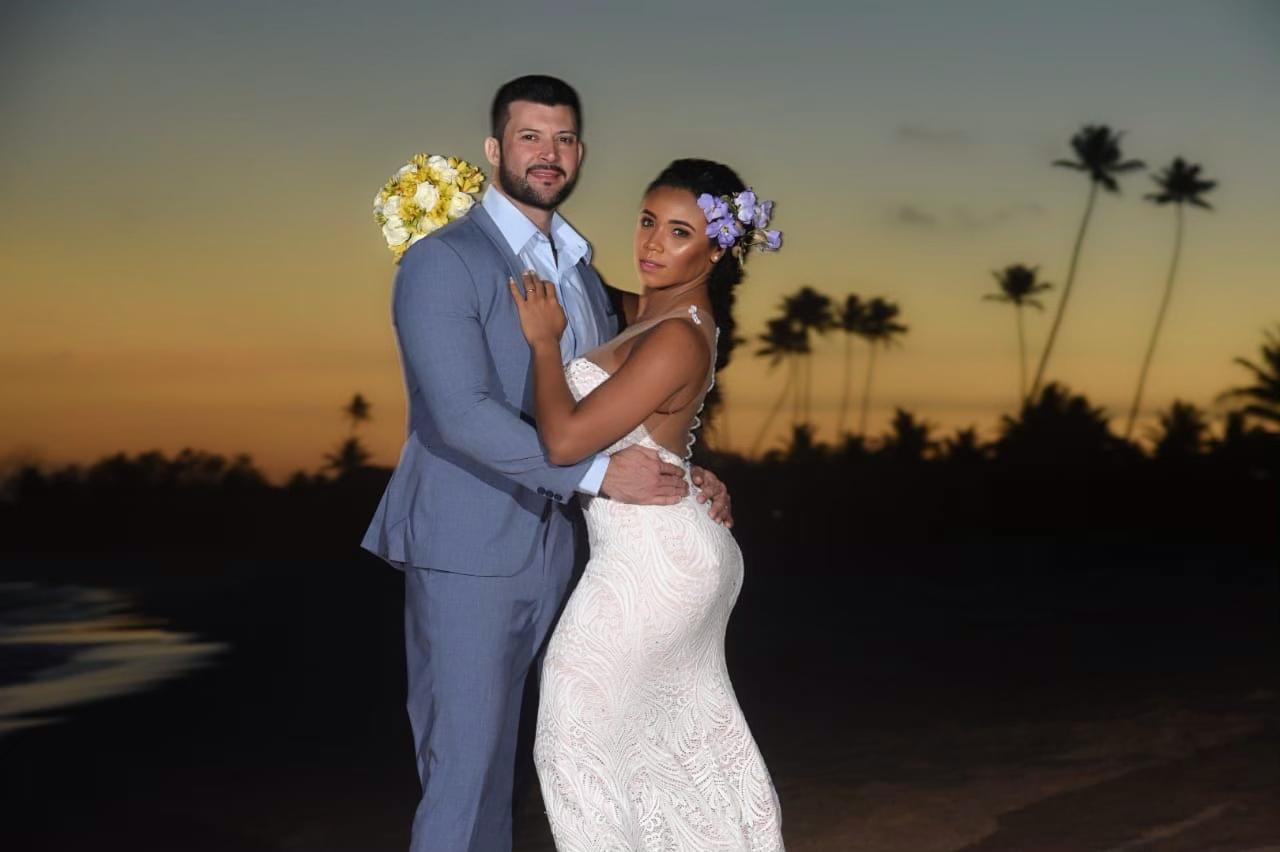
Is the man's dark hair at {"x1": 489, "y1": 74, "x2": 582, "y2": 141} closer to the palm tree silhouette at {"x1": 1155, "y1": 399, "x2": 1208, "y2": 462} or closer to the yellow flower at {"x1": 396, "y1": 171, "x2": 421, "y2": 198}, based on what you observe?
the yellow flower at {"x1": 396, "y1": 171, "x2": 421, "y2": 198}

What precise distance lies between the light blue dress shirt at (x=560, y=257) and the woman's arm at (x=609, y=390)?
0.79 feet

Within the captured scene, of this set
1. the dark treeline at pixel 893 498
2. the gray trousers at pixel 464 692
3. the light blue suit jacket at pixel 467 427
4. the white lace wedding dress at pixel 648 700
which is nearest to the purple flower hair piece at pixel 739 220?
the white lace wedding dress at pixel 648 700

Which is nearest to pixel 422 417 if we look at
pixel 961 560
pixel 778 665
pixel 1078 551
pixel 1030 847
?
pixel 1030 847

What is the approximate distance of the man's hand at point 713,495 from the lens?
438cm

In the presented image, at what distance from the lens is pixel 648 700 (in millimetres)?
4270

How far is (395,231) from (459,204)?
19 centimetres

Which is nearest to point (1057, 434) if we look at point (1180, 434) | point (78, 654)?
point (1180, 434)

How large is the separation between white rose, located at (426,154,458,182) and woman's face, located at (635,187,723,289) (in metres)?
0.69

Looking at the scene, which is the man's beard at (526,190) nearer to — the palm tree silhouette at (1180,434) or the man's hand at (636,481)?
the man's hand at (636,481)

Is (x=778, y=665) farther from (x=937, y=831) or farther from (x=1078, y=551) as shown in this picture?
(x=1078, y=551)

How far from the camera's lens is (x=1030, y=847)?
704 centimetres

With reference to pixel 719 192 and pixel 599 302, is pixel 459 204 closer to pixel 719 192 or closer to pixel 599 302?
pixel 599 302

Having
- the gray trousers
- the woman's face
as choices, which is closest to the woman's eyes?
the woman's face

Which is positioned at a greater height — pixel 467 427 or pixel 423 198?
pixel 423 198
